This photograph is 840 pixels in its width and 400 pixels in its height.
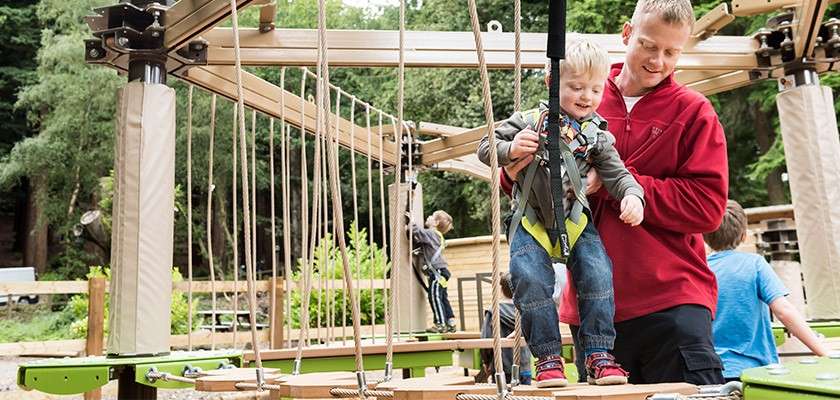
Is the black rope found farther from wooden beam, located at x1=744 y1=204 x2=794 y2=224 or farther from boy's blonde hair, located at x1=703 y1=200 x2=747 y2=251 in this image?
wooden beam, located at x1=744 y1=204 x2=794 y2=224

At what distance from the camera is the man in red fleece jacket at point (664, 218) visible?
150cm

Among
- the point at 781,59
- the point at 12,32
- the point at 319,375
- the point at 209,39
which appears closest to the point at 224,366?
the point at 319,375

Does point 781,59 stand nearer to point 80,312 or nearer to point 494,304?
point 494,304

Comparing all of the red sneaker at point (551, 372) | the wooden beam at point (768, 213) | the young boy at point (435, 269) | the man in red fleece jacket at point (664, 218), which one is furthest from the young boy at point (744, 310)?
the wooden beam at point (768, 213)

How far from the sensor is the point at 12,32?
20.5m

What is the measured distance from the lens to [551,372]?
51.9 inches

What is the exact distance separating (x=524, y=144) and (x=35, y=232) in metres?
19.9

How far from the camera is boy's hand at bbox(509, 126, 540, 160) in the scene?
1.42 metres

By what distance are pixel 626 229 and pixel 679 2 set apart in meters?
0.47

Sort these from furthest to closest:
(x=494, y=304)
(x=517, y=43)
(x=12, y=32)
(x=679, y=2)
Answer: (x=12, y=32) < (x=679, y=2) < (x=517, y=43) < (x=494, y=304)

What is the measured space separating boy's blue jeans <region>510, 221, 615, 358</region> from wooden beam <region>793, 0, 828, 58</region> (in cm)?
297

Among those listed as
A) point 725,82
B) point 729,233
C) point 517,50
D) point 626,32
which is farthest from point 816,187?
point 517,50

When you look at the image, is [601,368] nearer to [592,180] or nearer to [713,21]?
[592,180]

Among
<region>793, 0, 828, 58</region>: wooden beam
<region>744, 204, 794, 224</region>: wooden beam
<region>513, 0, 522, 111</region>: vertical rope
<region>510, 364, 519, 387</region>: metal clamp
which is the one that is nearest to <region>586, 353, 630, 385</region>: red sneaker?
<region>510, 364, 519, 387</region>: metal clamp
